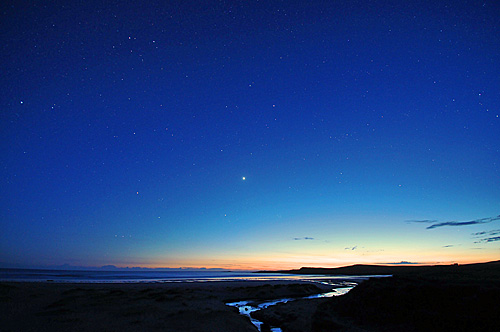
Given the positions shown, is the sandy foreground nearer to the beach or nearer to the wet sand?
the beach

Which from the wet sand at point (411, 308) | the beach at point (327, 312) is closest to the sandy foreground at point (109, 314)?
the beach at point (327, 312)

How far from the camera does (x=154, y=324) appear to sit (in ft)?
51.8

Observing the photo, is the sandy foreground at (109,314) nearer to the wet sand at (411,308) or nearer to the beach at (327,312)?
the beach at (327,312)

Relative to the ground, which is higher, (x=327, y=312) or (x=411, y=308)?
(x=411, y=308)

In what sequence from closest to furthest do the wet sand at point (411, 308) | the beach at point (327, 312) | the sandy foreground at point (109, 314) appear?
1. the wet sand at point (411, 308)
2. the beach at point (327, 312)
3. the sandy foreground at point (109, 314)

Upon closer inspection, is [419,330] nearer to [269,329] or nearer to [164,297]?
[269,329]

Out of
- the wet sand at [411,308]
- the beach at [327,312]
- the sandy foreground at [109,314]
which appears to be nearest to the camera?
the wet sand at [411,308]

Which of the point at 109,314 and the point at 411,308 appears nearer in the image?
the point at 411,308

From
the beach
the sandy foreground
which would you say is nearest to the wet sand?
the beach

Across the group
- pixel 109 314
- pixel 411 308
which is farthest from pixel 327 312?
pixel 109 314

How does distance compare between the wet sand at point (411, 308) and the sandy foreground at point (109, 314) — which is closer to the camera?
the wet sand at point (411, 308)

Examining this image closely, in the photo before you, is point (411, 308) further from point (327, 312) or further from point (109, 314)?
point (109, 314)

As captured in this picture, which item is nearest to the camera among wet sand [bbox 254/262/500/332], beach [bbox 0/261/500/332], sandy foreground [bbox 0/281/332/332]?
wet sand [bbox 254/262/500/332]

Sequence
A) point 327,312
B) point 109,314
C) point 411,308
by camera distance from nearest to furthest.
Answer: point 411,308
point 327,312
point 109,314
